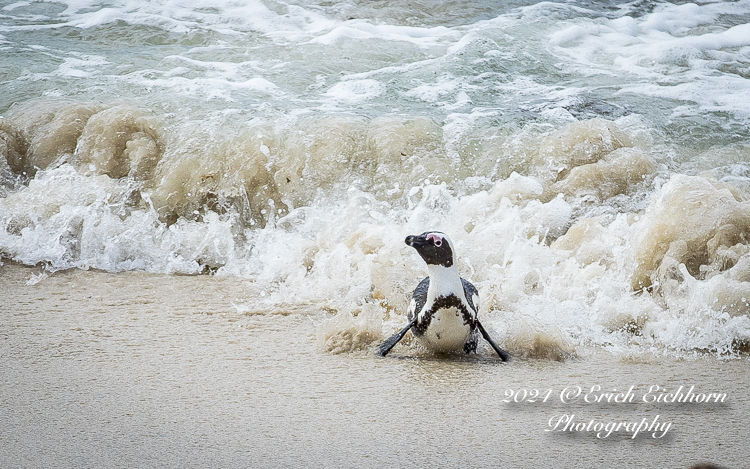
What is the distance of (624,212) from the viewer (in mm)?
4625

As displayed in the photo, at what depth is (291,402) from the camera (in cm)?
266

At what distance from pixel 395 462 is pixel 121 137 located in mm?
4151

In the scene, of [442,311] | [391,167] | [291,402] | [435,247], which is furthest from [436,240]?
[391,167]

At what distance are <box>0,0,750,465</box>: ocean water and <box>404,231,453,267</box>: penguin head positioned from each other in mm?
438

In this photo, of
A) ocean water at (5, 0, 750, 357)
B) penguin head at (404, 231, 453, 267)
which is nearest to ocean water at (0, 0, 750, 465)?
ocean water at (5, 0, 750, 357)

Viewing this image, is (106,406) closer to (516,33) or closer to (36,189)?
(36,189)

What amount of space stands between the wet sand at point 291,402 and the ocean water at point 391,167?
0.10 m

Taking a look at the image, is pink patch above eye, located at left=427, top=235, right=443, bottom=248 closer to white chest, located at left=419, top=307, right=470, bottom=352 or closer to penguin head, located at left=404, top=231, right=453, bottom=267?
penguin head, located at left=404, top=231, right=453, bottom=267

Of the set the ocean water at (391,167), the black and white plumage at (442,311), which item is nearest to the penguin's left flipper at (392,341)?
the black and white plumage at (442,311)

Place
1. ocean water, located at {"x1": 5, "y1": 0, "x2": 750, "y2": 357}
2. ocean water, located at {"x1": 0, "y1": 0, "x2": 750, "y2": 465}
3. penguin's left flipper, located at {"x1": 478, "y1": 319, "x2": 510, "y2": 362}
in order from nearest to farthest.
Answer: penguin's left flipper, located at {"x1": 478, "y1": 319, "x2": 510, "y2": 362}
ocean water, located at {"x1": 0, "y1": 0, "x2": 750, "y2": 465}
ocean water, located at {"x1": 5, "y1": 0, "x2": 750, "y2": 357}

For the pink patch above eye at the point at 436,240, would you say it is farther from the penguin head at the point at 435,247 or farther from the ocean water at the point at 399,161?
the ocean water at the point at 399,161

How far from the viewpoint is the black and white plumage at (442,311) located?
3066 mm

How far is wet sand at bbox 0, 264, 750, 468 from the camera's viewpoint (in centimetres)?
224

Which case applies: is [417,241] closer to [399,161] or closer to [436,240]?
[436,240]
